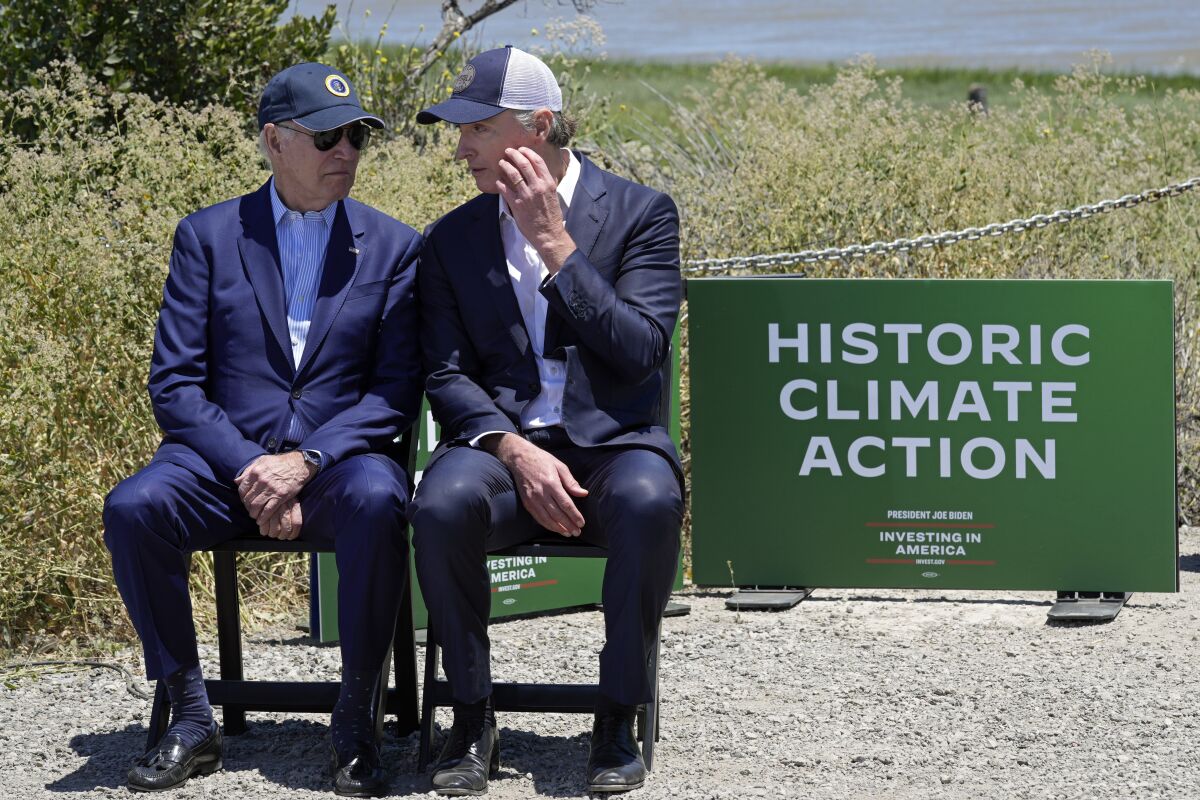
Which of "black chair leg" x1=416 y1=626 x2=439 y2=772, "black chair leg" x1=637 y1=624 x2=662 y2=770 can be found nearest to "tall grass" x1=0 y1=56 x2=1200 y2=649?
"black chair leg" x1=416 y1=626 x2=439 y2=772

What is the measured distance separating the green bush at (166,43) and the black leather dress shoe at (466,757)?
560 cm

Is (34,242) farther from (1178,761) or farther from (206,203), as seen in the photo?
(1178,761)

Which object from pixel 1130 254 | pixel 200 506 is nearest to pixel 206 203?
pixel 200 506

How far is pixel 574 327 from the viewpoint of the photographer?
4008mm

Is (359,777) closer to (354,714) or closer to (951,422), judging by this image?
(354,714)

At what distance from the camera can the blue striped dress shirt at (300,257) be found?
4.25m

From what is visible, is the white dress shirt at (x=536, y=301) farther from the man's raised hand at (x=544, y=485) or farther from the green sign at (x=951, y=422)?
the green sign at (x=951, y=422)

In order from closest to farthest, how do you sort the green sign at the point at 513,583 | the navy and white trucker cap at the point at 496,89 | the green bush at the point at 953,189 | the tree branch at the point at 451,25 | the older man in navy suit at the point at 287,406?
1. the older man in navy suit at the point at 287,406
2. the navy and white trucker cap at the point at 496,89
3. the green sign at the point at 513,583
4. the green bush at the point at 953,189
5. the tree branch at the point at 451,25

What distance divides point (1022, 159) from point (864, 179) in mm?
1545

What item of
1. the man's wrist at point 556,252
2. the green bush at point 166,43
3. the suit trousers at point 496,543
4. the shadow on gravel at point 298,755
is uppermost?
the green bush at point 166,43

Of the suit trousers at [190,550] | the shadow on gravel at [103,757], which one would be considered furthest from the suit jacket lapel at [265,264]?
the shadow on gravel at [103,757]

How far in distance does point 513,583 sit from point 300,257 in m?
1.60

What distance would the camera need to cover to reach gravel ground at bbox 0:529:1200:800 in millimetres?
3938

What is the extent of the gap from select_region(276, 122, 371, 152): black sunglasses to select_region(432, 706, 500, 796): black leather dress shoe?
56.8 inches
